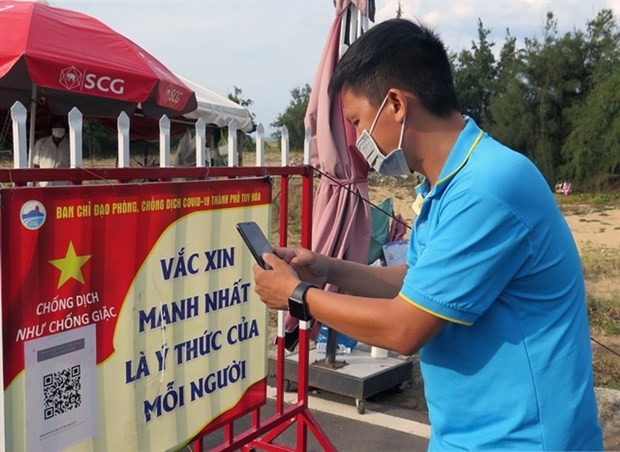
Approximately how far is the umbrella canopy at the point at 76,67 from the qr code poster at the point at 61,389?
3.85 metres

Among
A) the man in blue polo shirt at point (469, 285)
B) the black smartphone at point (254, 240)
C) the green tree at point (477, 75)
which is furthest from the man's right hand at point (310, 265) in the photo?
the green tree at point (477, 75)

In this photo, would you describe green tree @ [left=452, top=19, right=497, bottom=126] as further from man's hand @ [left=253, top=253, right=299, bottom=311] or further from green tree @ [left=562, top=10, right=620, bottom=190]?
man's hand @ [left=253, top=253, right=299, bottom=311]

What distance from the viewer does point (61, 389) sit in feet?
7.85

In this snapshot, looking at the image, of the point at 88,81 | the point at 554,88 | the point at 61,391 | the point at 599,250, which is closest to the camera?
the point at 61,391

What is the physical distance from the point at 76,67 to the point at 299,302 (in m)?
4.87

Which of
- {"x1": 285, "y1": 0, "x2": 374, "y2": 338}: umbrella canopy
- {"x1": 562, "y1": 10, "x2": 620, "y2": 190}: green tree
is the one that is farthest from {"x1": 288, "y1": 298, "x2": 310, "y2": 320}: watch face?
{"x1": 562, "y1": 10, "x2": 620, "y2": 190}: green tree

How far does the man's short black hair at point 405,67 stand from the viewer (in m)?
1.64

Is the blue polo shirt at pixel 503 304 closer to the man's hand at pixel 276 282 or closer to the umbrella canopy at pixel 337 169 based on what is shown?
the man's hand at pixel 276 282

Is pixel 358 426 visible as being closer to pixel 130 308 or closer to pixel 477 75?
pixel 130 308

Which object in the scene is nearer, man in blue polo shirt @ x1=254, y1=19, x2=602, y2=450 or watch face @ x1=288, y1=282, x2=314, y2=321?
man in blue polo shirt @ x1=254, y1=19, x2=602, y2=450

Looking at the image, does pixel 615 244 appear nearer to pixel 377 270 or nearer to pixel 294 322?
pixel 294 322

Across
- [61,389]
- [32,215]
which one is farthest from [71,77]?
[61,389]

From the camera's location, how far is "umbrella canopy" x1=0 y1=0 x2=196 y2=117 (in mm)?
5688

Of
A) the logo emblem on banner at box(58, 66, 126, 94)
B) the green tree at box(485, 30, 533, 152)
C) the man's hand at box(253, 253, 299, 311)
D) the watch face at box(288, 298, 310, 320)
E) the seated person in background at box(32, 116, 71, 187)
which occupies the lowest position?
the watch face at box(288, 298, 310, 320)
